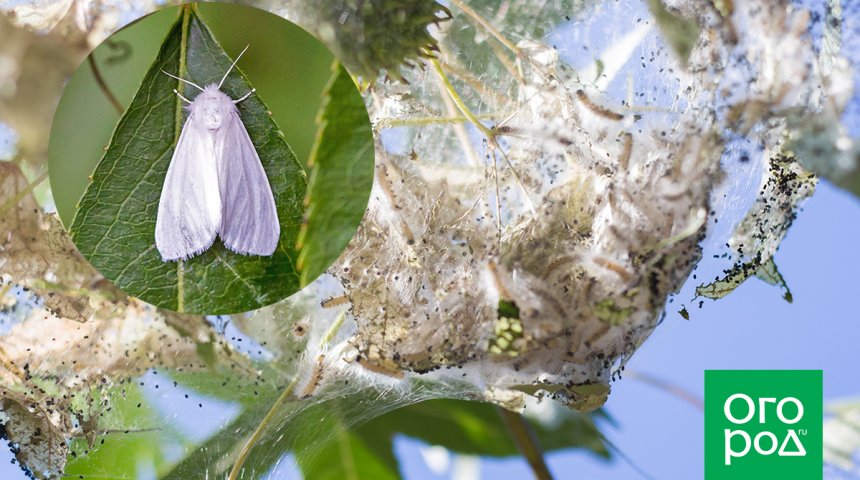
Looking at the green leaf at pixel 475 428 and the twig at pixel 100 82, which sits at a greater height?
the twig at pixel 100 82

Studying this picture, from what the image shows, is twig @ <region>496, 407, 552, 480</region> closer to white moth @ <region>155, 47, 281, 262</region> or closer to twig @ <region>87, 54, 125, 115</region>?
white moth @ <region>155, 47, 281, 262</region>

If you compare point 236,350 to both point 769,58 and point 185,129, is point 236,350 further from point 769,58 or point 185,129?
point 769,58

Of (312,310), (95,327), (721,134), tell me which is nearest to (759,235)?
(721,134)

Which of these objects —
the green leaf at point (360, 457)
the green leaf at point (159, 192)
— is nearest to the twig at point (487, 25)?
the green leaf at point (159, 192)

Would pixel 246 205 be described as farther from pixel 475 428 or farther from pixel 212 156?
pixel 475 428

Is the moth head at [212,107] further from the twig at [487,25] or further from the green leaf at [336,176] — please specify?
the twig at [487,25]

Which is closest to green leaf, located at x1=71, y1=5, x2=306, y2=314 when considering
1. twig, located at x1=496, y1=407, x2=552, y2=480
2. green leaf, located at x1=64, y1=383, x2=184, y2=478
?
green leaf, located at x1=64, y1=383, x2=184, y2=478

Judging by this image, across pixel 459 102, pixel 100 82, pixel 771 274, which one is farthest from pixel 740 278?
pixel 100 82
